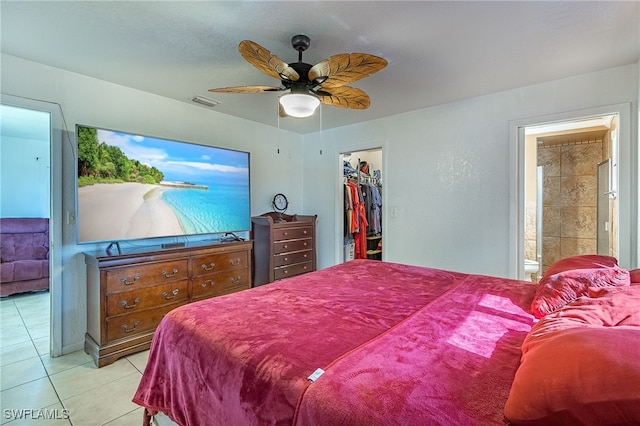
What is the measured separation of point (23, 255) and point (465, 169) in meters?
6.07

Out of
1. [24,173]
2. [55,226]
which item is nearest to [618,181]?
[55,226]

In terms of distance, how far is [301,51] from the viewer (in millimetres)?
2023

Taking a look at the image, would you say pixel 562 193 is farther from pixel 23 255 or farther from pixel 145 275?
pixel 23 255

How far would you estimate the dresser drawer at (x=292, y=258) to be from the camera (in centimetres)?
370

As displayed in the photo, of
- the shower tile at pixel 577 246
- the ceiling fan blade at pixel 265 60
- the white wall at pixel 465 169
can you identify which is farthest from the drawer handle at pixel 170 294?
the shower tile at pixel 577 246

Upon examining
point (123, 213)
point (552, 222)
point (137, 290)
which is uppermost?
point (123, 213)

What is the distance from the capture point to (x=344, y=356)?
1.01 metres

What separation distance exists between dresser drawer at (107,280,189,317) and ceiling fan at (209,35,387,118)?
1790 millimetres

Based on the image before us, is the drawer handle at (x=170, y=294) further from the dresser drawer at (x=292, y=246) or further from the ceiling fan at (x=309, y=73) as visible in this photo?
the ceiling fan at (x=309, y=73)

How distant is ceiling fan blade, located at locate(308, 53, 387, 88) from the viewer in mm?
1599

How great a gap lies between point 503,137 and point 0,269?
6395 mm

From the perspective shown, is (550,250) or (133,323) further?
(550,250)

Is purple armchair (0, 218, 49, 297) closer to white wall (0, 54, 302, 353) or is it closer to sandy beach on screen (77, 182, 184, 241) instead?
white wall (0, 54, 302, 353)

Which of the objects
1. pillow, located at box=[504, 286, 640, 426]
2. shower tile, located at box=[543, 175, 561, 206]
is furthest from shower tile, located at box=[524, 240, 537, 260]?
pillow, located at box=[504, 286, 640, 426]
